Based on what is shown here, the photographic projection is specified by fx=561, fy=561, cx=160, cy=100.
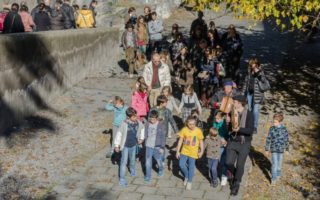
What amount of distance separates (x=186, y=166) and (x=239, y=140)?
113 cm

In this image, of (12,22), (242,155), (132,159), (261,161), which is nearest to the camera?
(242,155)

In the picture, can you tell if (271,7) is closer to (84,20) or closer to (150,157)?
(150,157)

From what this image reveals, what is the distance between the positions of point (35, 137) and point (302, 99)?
25.4 ft

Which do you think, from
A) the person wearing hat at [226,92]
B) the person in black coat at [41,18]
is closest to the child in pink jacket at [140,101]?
the person wearing hat at [226,92]

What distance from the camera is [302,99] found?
52.3 feet

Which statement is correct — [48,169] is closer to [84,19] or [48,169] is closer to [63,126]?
[63,126]

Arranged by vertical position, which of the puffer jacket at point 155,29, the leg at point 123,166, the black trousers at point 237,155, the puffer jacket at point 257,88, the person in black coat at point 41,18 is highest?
the person in black coat at point 41,18

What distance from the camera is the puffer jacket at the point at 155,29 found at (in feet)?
60.7

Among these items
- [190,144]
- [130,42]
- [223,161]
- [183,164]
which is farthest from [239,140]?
[130,42]

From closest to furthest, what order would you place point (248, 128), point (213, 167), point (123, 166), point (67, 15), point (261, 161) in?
point (248, 128) → point (213, 167) → point (123, 166) → point (261, 161) → point (67, 15)

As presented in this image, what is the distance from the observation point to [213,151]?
32.2 ft

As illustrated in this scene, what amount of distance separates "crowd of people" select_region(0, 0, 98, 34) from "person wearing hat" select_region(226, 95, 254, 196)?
8.05 meters

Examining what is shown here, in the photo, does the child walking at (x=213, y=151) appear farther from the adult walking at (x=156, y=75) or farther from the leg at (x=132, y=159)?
the adult walking at (x=156, y=75)

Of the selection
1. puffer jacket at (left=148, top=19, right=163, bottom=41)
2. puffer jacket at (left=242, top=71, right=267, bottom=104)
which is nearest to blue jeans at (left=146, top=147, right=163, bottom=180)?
puffer jacket at (left=242, top=71, right=267, bottom=104)
